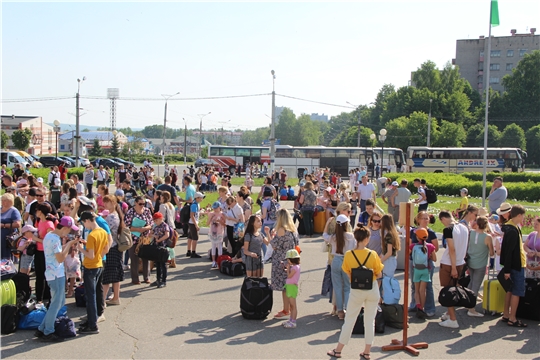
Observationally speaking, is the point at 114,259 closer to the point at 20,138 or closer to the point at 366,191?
the point at 366,191

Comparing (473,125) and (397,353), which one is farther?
(473,125)

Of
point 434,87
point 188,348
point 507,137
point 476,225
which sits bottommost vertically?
point 188,348

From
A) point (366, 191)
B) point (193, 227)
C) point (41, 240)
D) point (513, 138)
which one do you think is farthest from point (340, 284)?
point (513, 138)

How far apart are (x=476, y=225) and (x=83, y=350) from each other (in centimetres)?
627

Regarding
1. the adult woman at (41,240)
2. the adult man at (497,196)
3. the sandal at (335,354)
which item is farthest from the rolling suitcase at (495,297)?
the adult woman at (41,240)

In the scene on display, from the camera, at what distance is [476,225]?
8.77m

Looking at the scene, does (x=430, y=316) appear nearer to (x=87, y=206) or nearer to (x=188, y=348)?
(x=188, y=348)

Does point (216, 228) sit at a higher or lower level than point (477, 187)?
lower

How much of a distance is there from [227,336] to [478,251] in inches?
166

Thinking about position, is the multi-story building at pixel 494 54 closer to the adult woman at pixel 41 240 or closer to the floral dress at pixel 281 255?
the floral dress at pixel 281 255

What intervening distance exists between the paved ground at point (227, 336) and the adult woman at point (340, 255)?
14.5 inches

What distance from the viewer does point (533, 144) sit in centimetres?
8175

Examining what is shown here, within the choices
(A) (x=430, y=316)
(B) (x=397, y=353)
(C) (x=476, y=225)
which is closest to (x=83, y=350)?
(B) (x=397, y=353)

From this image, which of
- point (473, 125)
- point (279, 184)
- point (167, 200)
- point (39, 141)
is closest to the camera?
point (167, 200)
